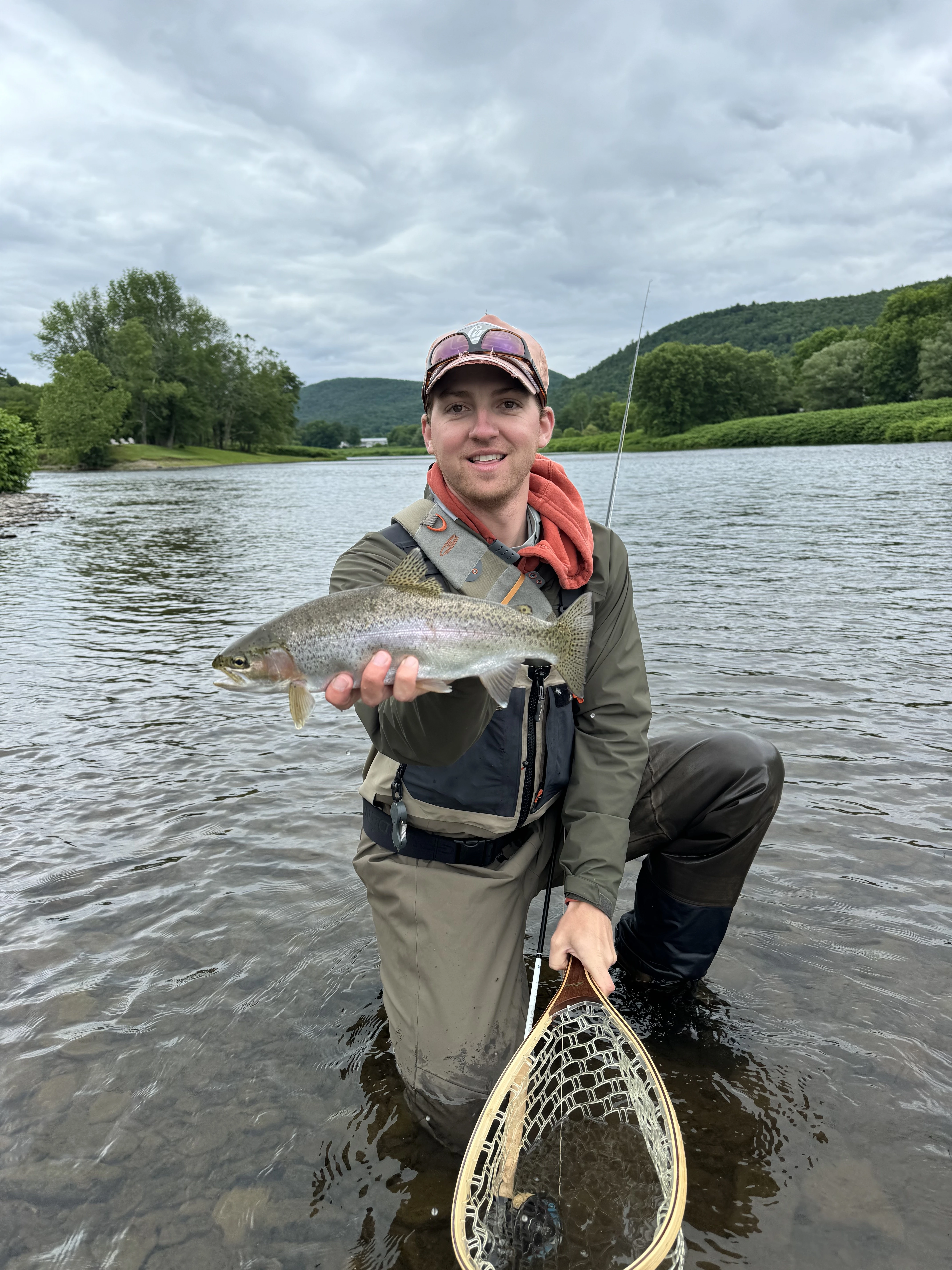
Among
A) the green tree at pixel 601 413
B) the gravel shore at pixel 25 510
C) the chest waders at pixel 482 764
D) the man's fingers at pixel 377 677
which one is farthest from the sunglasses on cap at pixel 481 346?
the green tree at pixel 601 413

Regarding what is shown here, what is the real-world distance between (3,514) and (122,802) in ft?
92.8

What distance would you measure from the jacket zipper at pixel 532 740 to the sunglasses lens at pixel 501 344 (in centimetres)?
141

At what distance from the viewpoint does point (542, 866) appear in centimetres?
378

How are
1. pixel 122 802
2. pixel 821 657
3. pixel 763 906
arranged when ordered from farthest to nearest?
pixel 821 657
pixel 122 802
pixel 763 906

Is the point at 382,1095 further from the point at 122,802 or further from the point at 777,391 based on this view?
the point at 777,391

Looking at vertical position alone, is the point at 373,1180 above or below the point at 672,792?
below

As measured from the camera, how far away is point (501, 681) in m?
2.93

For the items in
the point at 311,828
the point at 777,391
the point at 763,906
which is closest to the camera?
the point at 763,906

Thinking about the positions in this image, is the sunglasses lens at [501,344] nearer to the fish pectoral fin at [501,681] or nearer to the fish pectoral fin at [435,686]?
the fish pectoral fin at [501,681]

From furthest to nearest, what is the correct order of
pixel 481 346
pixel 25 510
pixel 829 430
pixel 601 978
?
pixel 829 430
pixel 25 510
pixel 481 346
pixel 601 978

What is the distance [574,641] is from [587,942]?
3.86 feet

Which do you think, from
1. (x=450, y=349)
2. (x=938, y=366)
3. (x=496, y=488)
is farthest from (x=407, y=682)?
(x=938, y=366)

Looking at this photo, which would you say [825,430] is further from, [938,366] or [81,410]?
[81,410]

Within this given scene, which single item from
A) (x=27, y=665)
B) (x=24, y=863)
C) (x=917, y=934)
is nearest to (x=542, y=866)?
(x=917, y=934)
